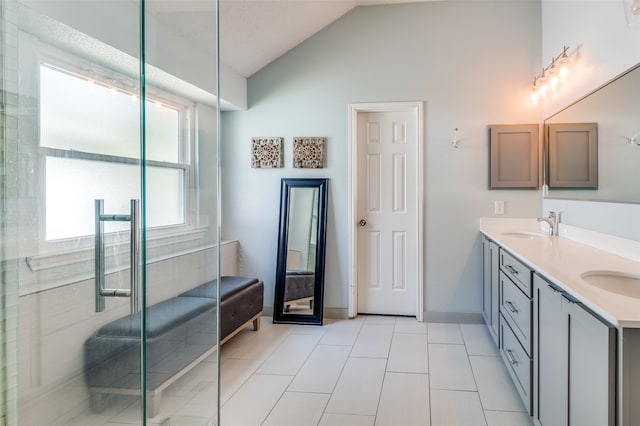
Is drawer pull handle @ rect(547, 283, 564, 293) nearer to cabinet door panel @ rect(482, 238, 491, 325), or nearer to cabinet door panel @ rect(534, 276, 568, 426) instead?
cabinet door panel @ rect(534, 276, 568, 426)

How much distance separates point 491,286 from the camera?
354 centimetres

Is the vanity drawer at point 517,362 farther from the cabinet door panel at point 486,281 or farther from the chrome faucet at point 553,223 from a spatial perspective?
the chrome faucet at point 553,223

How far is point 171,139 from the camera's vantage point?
1.54 m

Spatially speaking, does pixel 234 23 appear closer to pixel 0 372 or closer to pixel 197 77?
pixel 197 77

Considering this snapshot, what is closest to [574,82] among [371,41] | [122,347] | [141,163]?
[371,41]

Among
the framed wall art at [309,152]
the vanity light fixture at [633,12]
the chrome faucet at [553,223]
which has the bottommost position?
the chrome faucet at [553,223]

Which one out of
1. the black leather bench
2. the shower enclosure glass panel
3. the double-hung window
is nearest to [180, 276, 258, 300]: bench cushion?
the black leather bench

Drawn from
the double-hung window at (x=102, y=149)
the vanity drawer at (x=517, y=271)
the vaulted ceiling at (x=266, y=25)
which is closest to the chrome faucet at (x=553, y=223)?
the vanity drawer at (x=517, y=271)

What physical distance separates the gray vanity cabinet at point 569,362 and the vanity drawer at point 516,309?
0.38 ft

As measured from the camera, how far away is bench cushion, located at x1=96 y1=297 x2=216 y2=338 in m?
1.40

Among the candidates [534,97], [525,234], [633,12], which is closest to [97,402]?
[633,12]

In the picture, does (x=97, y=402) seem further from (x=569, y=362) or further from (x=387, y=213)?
(x=387, y=213)

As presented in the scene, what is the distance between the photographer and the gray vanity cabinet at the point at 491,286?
10.8 feet

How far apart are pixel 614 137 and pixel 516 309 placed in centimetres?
112
